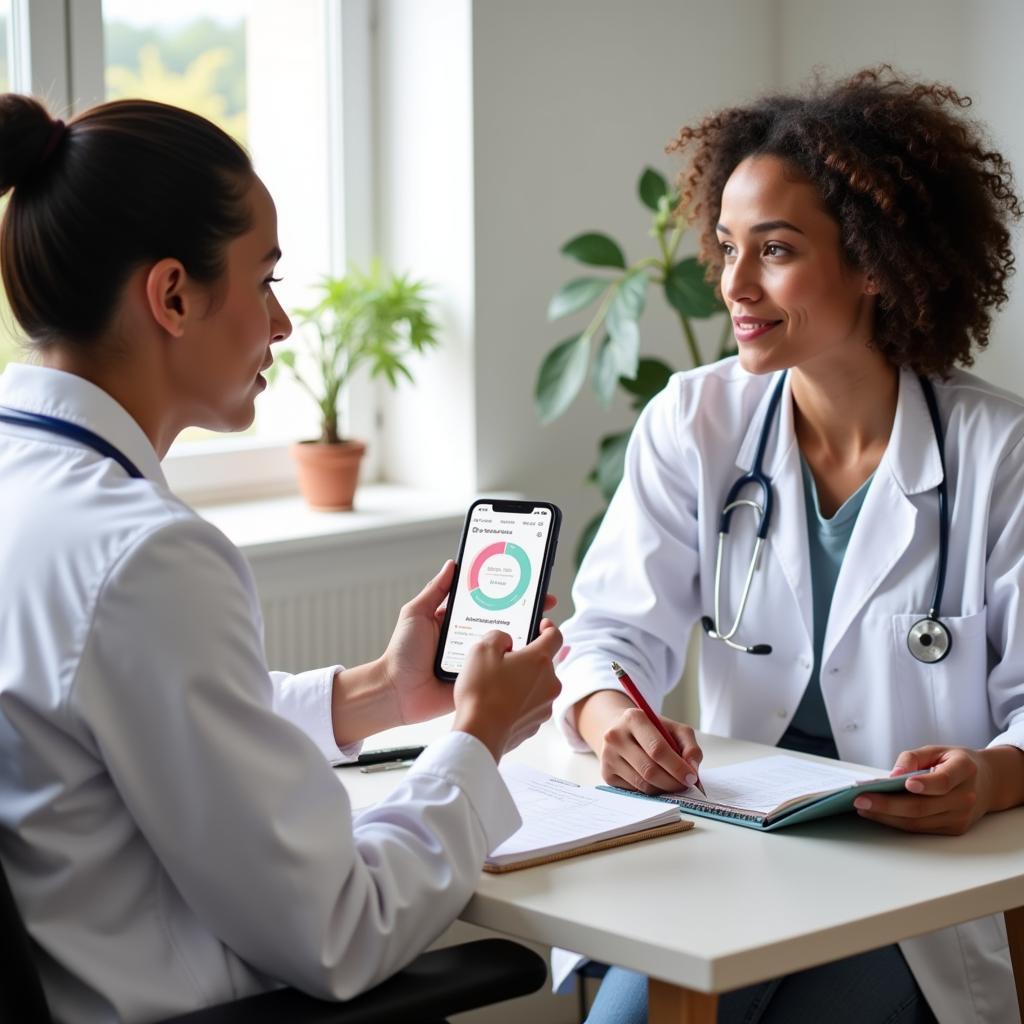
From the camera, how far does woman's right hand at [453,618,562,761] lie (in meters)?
1.31

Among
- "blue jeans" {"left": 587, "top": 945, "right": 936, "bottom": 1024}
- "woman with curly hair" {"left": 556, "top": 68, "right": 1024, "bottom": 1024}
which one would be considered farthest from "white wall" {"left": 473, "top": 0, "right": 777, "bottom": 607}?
"blue jeans" {"left": 587, "top": 945, "right": 936, "bottom": 1024}

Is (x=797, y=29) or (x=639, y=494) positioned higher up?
(x=797, y=29)

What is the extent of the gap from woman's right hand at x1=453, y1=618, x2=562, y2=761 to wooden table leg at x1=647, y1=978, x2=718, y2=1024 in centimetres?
24

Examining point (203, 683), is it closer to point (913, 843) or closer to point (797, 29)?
point (913, 843)

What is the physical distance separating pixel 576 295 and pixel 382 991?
2.01 m

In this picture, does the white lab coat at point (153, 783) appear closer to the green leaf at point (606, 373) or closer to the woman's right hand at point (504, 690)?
the woman's right hand at point (504, 690)

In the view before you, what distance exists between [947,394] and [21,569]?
4.16 feet

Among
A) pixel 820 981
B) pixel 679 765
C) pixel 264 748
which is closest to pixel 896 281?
pixel 679 765

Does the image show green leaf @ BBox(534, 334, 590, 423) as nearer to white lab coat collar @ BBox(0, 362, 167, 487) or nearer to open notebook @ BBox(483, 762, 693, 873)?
open notebook @ BBox(483, 762, 693, 873)

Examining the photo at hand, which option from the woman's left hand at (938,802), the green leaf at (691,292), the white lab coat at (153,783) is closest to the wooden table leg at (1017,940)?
the woman's left hand at (938,802)

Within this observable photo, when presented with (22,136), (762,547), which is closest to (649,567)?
(762,547)

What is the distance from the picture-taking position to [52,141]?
121 centimetres

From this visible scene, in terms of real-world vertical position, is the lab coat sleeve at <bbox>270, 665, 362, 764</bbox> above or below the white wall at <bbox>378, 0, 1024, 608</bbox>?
below

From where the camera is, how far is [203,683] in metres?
1.07
